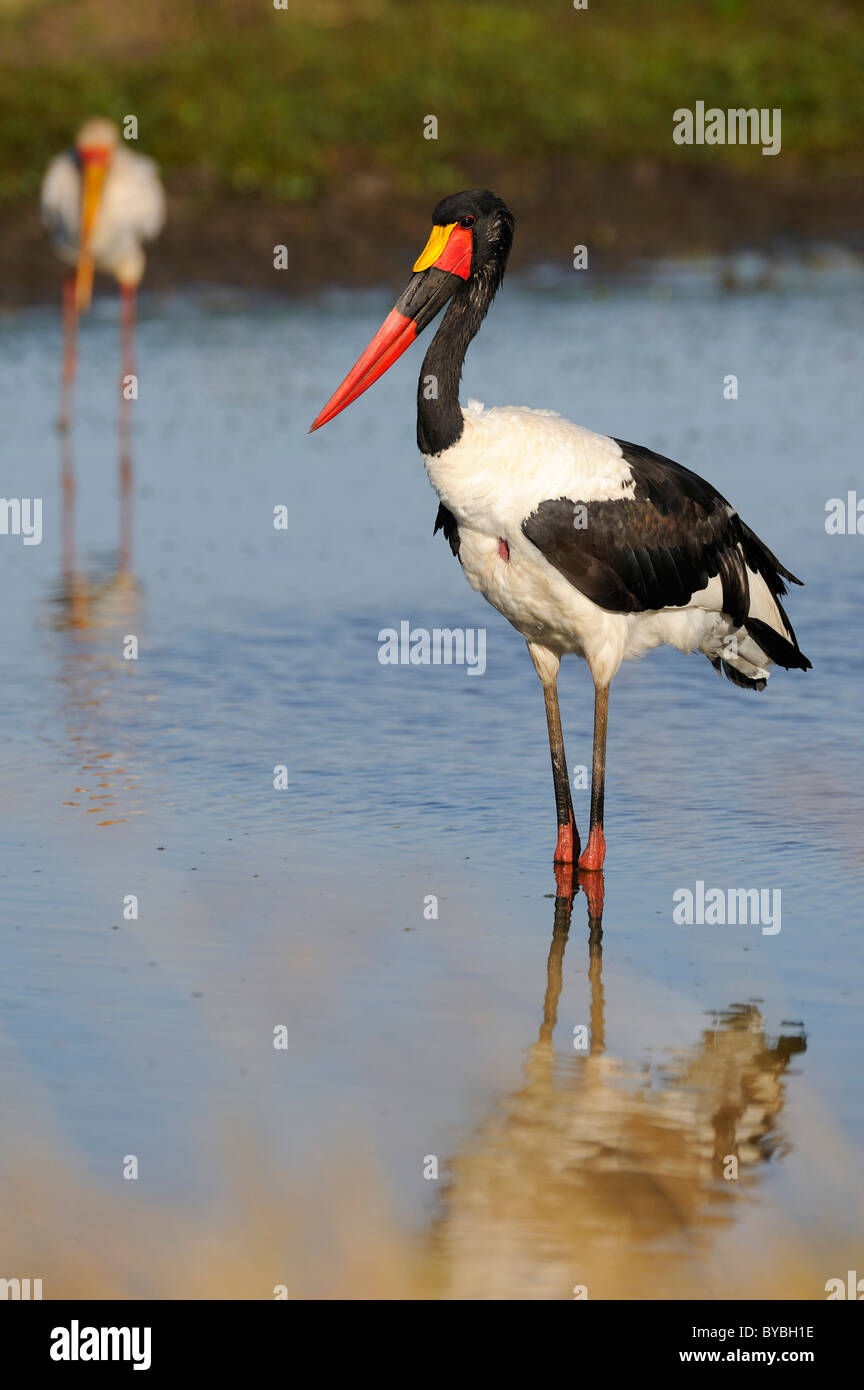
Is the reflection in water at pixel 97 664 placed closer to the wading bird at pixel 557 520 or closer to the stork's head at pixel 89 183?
the wading bird at pixel 557 520

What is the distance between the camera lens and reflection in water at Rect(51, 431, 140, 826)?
732 centimetres

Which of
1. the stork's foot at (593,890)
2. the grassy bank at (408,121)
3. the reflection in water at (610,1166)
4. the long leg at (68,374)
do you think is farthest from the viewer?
the grassy bank at (408,121)

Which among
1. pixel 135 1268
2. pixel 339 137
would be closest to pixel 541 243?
pixel 339 137

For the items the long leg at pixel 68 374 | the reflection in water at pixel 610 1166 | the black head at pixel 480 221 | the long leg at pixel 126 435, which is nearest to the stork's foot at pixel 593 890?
the reflection in water at pixel 610 1166

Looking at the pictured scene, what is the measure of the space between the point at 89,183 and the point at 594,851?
10792 millimetres

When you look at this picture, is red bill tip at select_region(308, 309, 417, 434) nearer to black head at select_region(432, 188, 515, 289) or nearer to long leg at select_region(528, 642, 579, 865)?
black head at select_region(432, 188, 515, 289)

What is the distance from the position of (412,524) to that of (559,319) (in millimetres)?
7014

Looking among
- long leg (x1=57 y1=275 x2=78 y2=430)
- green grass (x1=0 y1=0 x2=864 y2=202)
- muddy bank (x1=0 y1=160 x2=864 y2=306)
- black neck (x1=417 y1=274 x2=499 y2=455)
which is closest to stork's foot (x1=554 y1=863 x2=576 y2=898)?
black neck (x1=417 y1=274 x2=499 y2=455)

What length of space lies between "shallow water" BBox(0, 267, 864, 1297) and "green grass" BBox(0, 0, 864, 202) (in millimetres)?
10170

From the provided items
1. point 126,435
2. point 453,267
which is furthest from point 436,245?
point 126,435

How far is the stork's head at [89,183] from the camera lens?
15.8 meters

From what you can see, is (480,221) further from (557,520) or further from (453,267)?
(557,520)

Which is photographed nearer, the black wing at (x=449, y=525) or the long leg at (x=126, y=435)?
→ the black wing at (x=449, y=525)

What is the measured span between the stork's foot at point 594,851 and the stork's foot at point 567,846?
0.04m
